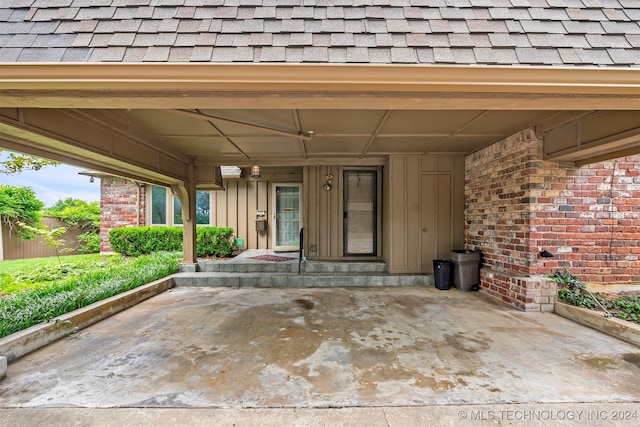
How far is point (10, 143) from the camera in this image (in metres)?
2.76

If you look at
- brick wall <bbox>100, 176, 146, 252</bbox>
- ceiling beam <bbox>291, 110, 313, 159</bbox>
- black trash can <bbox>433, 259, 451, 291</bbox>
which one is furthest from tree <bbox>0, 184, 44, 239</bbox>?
black trash can <bbox>433, 259, 451, 291</bbox>

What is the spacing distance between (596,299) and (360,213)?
4.11 m

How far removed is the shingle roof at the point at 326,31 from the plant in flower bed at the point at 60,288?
2.69m

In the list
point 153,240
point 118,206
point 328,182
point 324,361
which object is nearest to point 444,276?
point 328,182

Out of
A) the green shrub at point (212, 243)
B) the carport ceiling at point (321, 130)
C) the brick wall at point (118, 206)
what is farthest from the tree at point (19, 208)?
the carport ceiling at point (321, 130)

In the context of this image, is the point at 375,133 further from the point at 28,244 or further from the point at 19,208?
the point at 28,244

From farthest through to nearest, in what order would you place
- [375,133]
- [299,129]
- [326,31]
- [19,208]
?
[19,208], [375,133], [299,129], [326,31]

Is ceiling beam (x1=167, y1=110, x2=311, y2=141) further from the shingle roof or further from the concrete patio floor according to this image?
the concrete patio floor

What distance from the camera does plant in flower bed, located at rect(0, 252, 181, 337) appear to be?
117 inches

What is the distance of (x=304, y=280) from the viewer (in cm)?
545

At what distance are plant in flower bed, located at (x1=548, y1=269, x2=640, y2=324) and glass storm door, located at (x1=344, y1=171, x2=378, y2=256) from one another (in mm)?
3377

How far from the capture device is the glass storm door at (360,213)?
21.2 ft

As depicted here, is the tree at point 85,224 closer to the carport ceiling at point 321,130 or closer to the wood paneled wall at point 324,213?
the carport ceiling at point 321,130

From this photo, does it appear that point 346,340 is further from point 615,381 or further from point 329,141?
point 329,141
